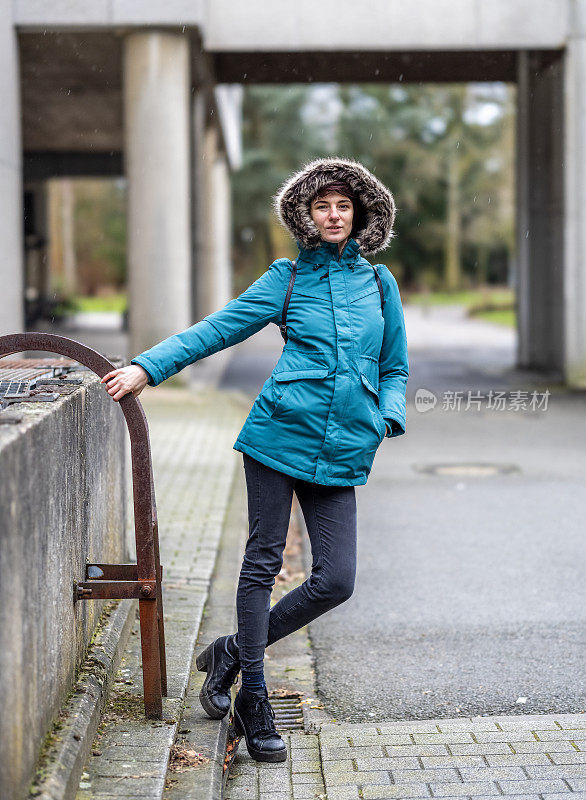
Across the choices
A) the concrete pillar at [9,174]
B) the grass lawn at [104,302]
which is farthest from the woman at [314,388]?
the grass lawn at [104,302]

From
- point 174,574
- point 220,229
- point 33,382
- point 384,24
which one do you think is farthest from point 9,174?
point 220,229

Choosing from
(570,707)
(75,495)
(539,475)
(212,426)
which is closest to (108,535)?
(75,495)

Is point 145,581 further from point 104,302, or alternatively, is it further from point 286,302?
point 104,302

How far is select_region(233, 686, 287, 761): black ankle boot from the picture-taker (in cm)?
404

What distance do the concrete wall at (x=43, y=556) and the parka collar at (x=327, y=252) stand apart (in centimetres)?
95

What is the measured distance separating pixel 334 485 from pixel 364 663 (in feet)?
5.19

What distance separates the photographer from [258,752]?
4070 millimetres

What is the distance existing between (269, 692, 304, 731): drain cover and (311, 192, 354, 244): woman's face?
73.4 inches

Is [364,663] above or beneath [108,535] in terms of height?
beneath

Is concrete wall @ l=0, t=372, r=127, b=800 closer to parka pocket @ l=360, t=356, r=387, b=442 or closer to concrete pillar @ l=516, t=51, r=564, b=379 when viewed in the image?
parka pocket @ l=360, t=356, r=387, b=442

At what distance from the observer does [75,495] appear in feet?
13.4

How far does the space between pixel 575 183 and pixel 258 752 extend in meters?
13.9

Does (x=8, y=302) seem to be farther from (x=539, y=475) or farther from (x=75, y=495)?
(x=75, y=495)

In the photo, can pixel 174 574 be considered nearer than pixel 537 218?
Yes
